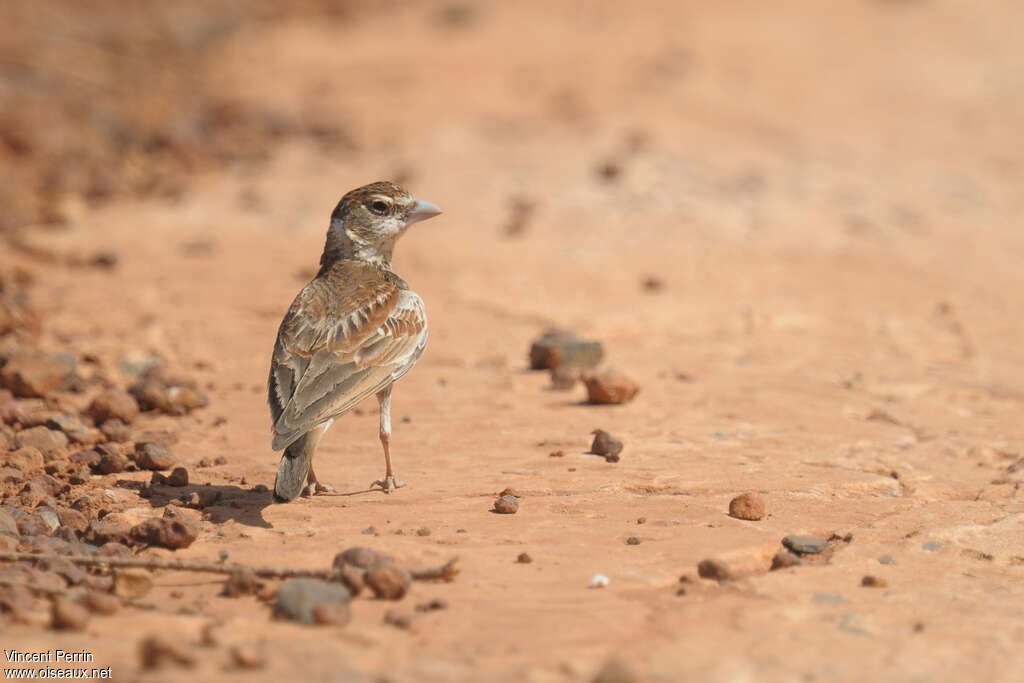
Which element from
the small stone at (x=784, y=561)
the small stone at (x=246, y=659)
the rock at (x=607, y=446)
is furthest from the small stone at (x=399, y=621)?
the rock at (x=607, y=446)

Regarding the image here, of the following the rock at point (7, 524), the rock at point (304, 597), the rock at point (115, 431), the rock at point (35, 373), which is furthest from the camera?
the rock at point (35, 373)

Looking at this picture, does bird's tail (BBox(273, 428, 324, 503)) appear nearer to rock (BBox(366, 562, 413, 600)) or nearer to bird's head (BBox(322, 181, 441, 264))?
rock (BBox(366, 562, 413, 600))

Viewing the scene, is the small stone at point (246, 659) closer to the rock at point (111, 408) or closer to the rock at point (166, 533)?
the rock at point (166, 533)

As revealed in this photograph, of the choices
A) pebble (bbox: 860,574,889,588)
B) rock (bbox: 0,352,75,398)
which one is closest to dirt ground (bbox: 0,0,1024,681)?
pebble (bbox: 860,574,889,588)

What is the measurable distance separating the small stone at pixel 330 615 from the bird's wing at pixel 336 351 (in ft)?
4.05

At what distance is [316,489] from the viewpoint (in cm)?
558

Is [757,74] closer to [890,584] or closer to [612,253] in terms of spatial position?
[612,253]

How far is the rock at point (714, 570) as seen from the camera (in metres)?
4.45

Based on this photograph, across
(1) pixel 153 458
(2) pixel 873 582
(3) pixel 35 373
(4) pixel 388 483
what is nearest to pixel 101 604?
(4) pixel 388 483

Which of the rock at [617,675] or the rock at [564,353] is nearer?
the rock at [617,675]

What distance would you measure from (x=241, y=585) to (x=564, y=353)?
373 cm

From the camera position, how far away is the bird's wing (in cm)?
532

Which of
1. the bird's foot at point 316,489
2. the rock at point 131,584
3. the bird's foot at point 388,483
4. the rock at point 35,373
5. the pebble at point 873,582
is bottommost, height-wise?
the rock at point 131,584

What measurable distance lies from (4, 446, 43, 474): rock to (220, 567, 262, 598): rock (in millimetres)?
1875
